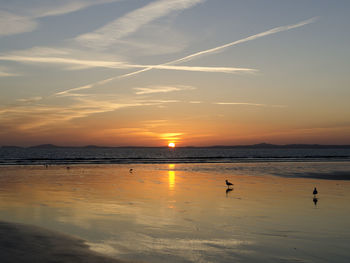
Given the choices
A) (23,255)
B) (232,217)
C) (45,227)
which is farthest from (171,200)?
(23,255)

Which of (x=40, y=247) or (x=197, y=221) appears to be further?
(x=197, y=221)

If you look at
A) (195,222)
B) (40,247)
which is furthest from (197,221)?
(40,247)

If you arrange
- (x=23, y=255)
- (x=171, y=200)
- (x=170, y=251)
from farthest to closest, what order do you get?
1. (x=171, y=200)
2. (x=170, y=251)
3. (x=23, y=255)

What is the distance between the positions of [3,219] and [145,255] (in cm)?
822

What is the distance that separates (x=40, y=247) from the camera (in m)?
12.0

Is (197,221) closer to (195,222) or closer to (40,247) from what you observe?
(195,222)

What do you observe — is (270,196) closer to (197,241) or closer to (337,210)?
(337,210)

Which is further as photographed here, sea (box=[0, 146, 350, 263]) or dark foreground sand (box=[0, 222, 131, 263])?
sea (box=[0, 146, 350, 263])

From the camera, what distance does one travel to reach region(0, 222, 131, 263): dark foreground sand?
35.4 ft

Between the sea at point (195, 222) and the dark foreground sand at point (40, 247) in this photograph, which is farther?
the sea at point (195, 222)

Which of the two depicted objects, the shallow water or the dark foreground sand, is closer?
the dark foreground sand

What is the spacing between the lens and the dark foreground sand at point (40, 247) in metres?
10.8

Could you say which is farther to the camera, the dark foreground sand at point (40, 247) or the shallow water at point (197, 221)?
the shallow water at point (197, 221)

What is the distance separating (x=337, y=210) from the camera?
19.1 metres
